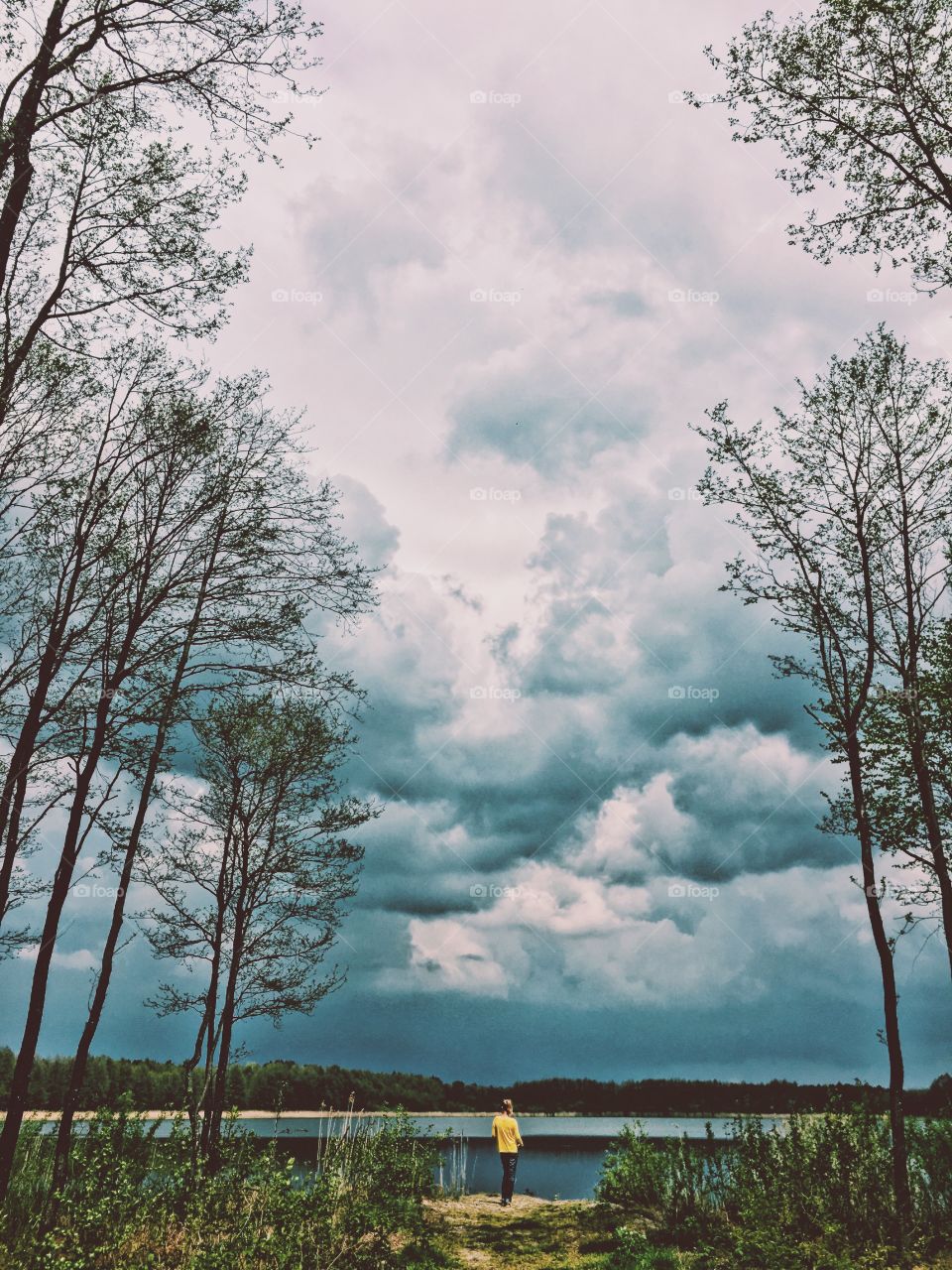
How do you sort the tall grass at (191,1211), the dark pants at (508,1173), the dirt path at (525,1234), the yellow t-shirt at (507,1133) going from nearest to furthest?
the tall grass at (191,1211)
the dirt path at (525,1234)
the dark pants at (508,1173)
the yellow t-shirt at (507,1133)

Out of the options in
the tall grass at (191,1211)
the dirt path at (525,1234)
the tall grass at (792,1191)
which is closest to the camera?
the tall grass at (191,1211)

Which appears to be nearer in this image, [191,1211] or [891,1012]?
[191,1211]

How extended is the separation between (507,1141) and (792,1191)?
6998mm

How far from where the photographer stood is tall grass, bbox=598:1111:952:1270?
31.6 feet

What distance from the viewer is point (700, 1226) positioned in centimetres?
1170

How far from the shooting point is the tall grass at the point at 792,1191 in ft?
31.6

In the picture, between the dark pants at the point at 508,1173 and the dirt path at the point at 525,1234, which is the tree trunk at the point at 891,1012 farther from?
the dark pants at the point at 508,1173

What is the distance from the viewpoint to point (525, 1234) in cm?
1248

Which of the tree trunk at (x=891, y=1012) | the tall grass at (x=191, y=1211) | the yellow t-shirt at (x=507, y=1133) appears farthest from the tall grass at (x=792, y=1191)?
the tall grass at (x=191, y=1211)

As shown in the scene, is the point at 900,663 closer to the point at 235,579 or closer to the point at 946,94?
the point at 946,94

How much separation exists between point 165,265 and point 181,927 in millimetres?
15768

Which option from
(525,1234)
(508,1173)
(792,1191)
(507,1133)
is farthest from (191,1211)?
(507,1133)

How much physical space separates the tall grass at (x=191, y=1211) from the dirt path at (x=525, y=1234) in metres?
0.75

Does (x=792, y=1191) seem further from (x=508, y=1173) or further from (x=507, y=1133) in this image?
(x=507, y=1133)
